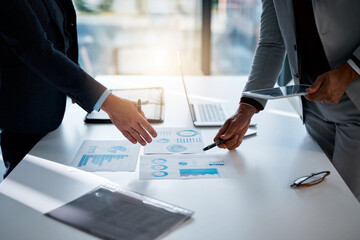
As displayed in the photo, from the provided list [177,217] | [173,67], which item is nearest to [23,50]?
[177,217]

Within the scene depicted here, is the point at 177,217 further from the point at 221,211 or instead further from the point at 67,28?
the point at 67,28

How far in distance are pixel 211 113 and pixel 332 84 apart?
0.59 m

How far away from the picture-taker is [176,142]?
143cm

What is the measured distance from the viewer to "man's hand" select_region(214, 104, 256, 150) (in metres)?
1.36

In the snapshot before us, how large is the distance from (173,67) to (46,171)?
2.77 meters

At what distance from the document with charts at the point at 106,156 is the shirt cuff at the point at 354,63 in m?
0.80

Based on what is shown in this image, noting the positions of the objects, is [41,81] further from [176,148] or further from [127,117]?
[176,148]

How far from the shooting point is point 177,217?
950mm

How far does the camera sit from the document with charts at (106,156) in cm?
123

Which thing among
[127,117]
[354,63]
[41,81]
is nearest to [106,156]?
[127,117]

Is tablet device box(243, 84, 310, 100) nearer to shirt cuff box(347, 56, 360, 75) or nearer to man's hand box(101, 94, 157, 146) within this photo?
shirt cuff box(347, 56, 360, 75)

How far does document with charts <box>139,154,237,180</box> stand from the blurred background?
252 centimetres

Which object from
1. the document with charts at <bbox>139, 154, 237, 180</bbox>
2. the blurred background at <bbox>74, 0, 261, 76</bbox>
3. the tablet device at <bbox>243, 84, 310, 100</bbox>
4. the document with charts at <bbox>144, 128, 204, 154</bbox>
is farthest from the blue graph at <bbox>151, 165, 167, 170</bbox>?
the blurred background at <bbox>74, 0, 261, 76</bbox>

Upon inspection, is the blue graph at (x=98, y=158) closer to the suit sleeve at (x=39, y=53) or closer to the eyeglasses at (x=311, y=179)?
the suit sleeve at (x=39, y=53)
